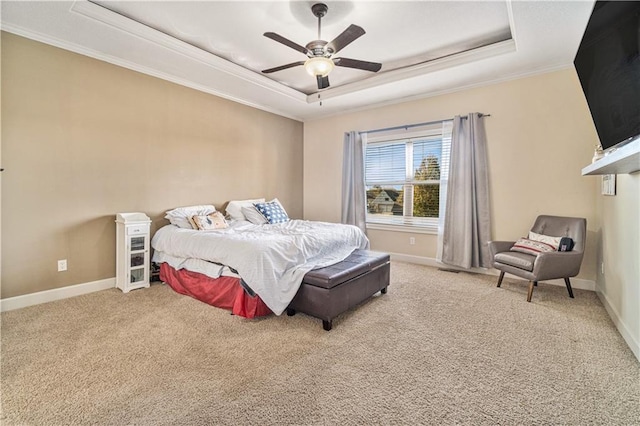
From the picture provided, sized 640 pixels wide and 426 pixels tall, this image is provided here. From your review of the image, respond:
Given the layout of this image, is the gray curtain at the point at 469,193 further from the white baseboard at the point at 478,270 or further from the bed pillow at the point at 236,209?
the bed pillow at the point at 236,209

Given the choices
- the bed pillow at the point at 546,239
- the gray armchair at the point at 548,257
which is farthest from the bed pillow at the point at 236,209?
the bed pillow at the point at 546,239

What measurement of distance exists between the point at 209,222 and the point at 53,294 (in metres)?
1.70

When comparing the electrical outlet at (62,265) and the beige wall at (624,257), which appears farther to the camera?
the electrical outlet at (62,265)

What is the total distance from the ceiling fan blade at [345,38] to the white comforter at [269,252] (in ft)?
5.85

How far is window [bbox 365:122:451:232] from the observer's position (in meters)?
4.80

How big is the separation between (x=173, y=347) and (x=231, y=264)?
2.73 ft

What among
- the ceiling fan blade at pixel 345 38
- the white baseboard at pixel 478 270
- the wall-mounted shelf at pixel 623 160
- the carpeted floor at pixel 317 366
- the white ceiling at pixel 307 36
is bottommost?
the carpeted floor at pixel 317 366

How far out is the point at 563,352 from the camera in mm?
2195

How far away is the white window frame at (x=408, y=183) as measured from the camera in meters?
4.80

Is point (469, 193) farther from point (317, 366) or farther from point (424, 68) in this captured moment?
point (317, 366)

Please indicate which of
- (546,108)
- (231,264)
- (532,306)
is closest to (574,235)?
(532,306)

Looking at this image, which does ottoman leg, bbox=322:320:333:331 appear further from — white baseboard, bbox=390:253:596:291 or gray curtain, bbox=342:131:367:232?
gray curtain, bbox=342:131:367:232

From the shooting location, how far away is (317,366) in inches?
78.5

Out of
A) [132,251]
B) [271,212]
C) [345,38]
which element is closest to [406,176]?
[271,212]
